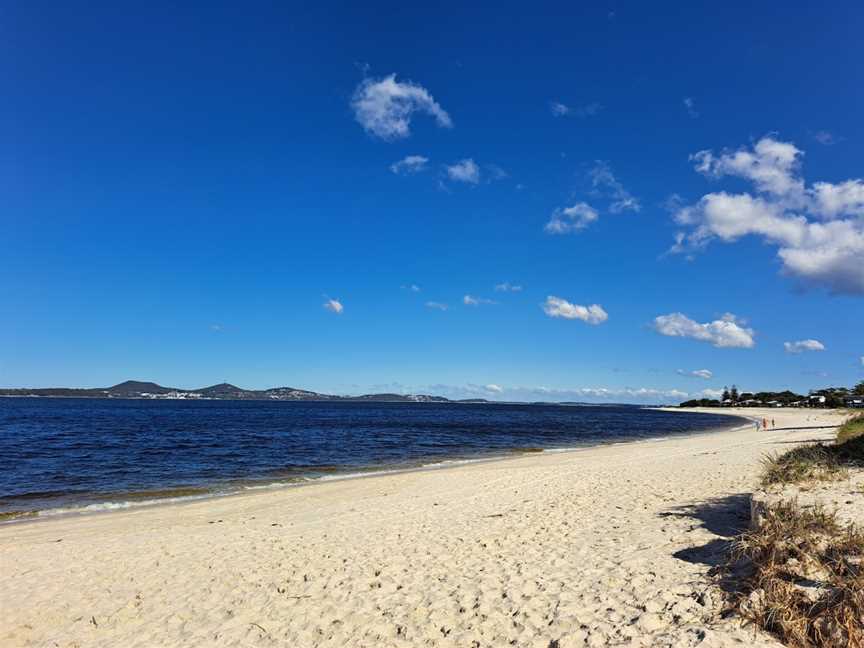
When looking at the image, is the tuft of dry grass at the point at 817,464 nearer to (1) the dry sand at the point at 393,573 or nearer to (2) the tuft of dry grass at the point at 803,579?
(1) the dry sand at the point at 393,573

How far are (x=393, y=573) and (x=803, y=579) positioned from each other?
570cm

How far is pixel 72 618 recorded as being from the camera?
7609 millimetres

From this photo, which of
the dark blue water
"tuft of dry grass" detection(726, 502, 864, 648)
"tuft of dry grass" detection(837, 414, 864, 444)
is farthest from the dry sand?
the dark blue water

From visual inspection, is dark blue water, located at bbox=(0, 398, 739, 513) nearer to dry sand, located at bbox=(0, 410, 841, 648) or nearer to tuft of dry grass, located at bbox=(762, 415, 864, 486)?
dry sand, located at bbox=(0, 410, 841, 648)

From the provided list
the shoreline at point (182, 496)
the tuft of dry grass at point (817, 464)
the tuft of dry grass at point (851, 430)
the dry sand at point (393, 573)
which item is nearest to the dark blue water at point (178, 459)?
the shoreline at point (182, 496)

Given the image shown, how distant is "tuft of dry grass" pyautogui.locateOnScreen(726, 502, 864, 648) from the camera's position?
4.93 metres

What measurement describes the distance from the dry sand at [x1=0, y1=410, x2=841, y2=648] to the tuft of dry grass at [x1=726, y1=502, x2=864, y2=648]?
348 millimetres

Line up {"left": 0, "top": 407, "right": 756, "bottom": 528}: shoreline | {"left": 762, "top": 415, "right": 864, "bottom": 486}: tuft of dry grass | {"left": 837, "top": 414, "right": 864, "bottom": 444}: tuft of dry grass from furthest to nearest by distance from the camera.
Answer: {"left": 837, "top": 414, "right": 864, "bottom": 444}: tuft of dry grass < {"left": 0, "top": 407, "right": 756, "bottom": 528}: shoreline < {"left": 762, "top": 415, "right": 864, "bottom": 486}: tuft of dry grass

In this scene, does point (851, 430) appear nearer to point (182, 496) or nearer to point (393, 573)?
point (393, 573)

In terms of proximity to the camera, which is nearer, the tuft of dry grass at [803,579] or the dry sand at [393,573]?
the tuft of dry grass at [803,579]

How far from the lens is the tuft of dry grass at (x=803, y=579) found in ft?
16.2

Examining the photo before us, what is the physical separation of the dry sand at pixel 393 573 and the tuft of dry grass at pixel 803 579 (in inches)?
13.7

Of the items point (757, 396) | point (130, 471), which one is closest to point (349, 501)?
point (130, 471)

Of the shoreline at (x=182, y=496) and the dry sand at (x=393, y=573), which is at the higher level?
the dry sand at (x=393, y=573)
